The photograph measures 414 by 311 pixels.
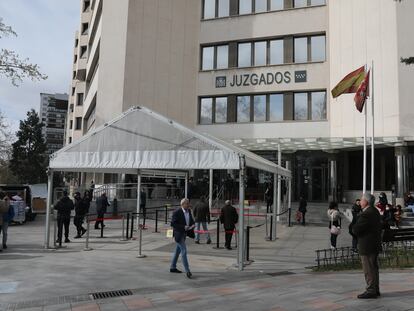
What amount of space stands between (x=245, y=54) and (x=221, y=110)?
4969 millimetres

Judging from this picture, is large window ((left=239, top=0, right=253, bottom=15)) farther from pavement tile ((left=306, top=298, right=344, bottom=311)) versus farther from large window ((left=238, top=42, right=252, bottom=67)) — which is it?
pavement tile ((left=306, top=298, right=344, bottom=311))

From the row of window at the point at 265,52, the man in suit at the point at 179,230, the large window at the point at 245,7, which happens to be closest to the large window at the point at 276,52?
the row of window at the point at 265,52

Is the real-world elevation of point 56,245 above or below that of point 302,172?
below

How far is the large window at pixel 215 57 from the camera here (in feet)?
126

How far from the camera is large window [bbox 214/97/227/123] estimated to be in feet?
124

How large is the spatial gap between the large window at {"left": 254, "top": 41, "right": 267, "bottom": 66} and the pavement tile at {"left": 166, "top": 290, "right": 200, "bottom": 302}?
30.5 m

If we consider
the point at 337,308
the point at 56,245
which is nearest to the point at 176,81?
the point at 56,245

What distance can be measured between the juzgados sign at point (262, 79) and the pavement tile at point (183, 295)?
29.3 meters

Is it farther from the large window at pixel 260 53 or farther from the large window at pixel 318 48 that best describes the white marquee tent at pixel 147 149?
the large window at pixel 260 53

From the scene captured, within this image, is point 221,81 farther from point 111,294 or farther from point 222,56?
point 111,294

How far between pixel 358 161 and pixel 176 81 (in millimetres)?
15558

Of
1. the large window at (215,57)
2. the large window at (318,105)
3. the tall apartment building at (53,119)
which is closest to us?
the large window at (318,105)

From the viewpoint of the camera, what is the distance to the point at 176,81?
3766 cm

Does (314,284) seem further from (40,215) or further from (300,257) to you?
(40,215)
